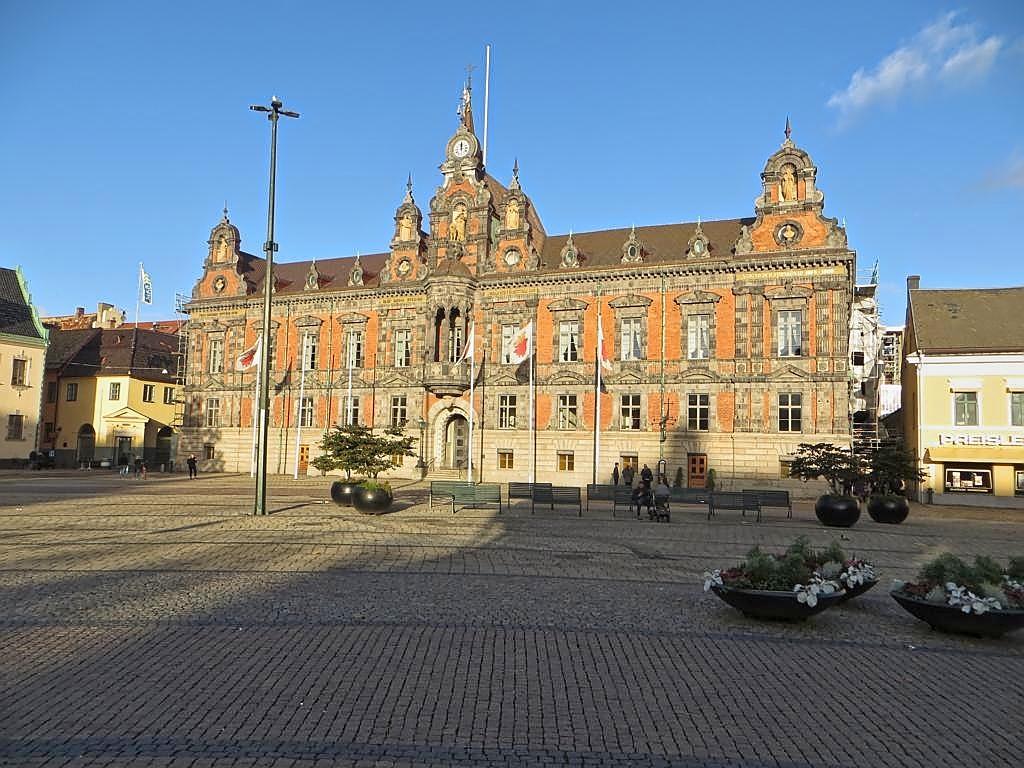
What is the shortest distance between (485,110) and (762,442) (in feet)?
93.3

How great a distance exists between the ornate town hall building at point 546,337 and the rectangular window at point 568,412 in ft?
0.28

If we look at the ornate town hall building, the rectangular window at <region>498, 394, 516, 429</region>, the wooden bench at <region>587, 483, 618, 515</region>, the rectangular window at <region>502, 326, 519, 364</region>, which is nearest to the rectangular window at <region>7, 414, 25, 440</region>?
the ornate town hall building

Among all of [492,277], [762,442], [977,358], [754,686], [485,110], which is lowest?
[754,686]

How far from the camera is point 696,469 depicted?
38.8 metres

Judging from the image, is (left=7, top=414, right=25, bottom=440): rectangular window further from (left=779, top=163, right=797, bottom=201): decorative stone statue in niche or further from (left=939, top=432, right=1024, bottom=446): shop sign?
(left=939, top=432, right=1024, bottom=446): shop sign

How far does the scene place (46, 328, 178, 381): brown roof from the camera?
5884 centimetres

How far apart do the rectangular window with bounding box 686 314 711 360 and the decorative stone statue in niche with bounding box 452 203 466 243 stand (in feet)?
50.4

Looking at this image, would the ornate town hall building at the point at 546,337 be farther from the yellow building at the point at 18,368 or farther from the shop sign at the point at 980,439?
the yellow building at the point at 18,368

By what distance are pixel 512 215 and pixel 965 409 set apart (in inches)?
1051

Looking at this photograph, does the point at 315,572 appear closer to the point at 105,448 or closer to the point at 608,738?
the point at 608,738

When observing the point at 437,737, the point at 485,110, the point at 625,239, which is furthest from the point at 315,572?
the point at 485,110

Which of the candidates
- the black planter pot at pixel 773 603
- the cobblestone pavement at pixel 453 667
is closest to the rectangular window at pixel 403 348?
the cobblestone pavement at pixel 453 667

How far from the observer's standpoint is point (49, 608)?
10445 millimetres

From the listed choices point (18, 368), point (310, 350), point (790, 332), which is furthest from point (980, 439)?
point (18, 368)
